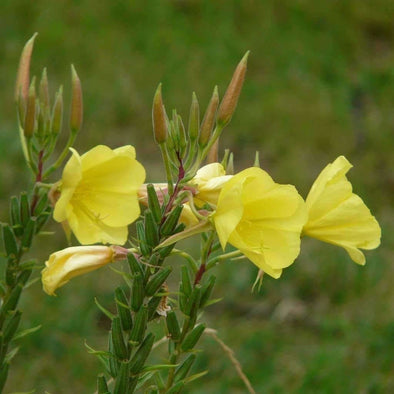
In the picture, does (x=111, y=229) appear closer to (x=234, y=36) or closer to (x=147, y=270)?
(x=147, y=270)

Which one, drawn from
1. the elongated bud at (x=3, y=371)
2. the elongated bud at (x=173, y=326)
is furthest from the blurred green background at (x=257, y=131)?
the elongated bud at (x=173, y=326)

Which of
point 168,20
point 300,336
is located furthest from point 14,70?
point 300,336

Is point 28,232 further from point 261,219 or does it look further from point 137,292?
point 261,219

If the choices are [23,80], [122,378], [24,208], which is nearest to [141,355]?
[122,378]

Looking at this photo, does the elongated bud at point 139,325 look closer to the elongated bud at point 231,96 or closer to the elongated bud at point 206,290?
the elongated bud at point 206,290

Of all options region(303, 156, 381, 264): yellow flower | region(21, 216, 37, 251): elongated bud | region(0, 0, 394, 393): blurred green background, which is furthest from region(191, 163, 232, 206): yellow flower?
A: region(0, 0, 394, 393): blurred green background
